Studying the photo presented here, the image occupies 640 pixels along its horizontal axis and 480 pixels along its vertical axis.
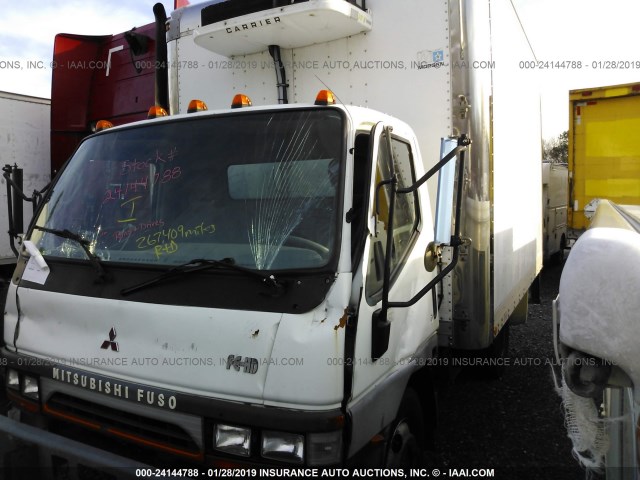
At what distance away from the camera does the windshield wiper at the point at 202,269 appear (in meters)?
1.98

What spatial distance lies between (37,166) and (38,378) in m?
4.97

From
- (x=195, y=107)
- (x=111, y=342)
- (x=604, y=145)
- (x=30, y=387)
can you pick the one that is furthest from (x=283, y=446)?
(x=604, y=145)

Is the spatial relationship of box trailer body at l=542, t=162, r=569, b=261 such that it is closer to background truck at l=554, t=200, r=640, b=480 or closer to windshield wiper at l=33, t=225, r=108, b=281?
background truck at l=554, t=200, r=640, b=480

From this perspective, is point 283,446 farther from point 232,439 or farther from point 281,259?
point 281,259

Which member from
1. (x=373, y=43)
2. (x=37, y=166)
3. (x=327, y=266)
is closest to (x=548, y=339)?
(x=373, y=43)

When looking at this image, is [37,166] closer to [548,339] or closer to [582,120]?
[548,339]

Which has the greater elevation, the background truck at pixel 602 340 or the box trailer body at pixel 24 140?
the box trailer body at pixel 24 140

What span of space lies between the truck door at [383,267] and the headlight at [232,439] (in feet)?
1.44

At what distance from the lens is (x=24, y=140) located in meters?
6.35

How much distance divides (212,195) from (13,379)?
134 cm

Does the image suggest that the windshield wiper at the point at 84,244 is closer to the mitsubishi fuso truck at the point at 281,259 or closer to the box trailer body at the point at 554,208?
the mitsubishi fuso truck at the point at 281,259

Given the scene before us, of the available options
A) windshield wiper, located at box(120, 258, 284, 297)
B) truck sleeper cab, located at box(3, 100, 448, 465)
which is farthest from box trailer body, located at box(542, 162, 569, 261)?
windshield wiper, located at box(120, 258, 284, 297)

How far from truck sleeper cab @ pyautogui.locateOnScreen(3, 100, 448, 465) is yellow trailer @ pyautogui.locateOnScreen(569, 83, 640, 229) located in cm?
824

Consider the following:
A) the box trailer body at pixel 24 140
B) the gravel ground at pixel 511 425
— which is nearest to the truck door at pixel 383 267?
the gravel ground at pixel 511 425
